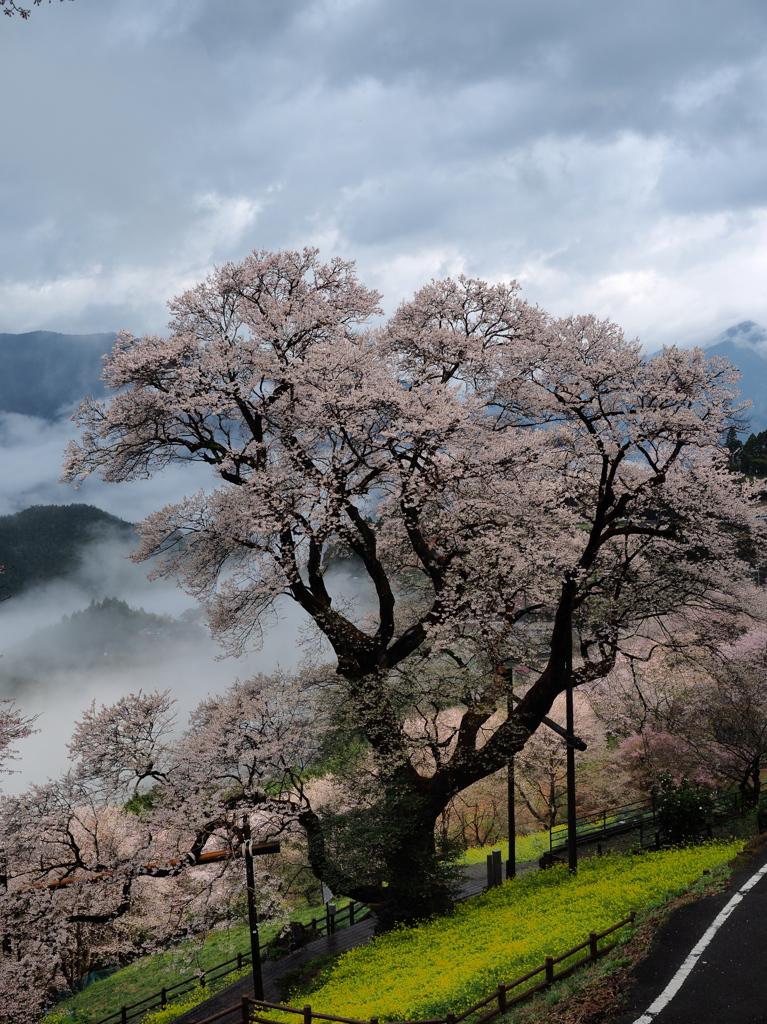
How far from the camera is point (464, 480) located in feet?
63.3

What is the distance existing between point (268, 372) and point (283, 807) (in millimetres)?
11332

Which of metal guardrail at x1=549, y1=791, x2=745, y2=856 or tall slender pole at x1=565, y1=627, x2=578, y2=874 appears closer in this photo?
tall slender pole at x1=565, y1=627, x2=578, y2=874

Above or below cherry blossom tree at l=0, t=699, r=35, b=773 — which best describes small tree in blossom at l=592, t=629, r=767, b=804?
below

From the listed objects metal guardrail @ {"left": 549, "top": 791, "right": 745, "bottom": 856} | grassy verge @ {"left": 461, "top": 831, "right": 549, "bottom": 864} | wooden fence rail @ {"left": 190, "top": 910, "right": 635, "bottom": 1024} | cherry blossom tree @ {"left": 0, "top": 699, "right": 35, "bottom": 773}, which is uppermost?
cherry blossom tree @ {"left": 0, "top": 699, "right": 35, "bottom": 773}

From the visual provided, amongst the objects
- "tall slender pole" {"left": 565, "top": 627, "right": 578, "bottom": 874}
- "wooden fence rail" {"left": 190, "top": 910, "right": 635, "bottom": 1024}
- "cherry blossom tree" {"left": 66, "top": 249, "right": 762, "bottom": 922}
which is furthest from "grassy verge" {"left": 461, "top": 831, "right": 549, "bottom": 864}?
"wooden fence rail" {"left": 190, "top": 910, "right": 635, "bottom": 1024}

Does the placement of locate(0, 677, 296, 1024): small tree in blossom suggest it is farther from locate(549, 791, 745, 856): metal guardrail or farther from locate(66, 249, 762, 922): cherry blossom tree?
locate(549, 791, 745, 856): metal guardrail

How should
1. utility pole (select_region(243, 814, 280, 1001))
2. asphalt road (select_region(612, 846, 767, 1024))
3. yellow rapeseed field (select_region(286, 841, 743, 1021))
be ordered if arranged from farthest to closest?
utility pole (select_region(243, 814, 280, 1001)) < yellow rapeseed field (select_region(286, 841, 743, 1021)) < asphalt road (select_region(612, 846, 767, 1024))

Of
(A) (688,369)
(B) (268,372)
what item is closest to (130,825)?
(B) (268,372)

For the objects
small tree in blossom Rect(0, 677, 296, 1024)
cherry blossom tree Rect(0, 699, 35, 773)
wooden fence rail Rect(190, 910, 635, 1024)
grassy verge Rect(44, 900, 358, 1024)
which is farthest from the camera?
Result: grassy verge Rect(44, 900, 358, 1024)

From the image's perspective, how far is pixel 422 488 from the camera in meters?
17.8

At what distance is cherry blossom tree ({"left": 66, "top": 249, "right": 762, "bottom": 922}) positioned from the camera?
17484 mm

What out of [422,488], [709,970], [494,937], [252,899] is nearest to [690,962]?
[709,970]

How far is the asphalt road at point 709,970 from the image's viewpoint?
27.8 feet

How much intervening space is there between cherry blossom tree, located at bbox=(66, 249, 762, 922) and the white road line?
21.6 feet
